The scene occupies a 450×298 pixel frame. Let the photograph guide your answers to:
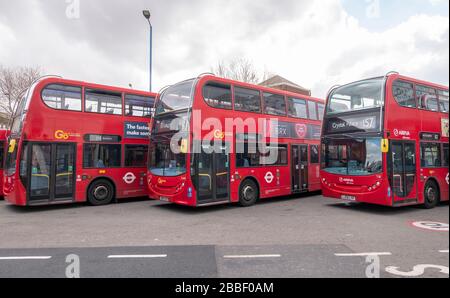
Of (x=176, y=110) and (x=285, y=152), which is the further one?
(x=285, y=152)

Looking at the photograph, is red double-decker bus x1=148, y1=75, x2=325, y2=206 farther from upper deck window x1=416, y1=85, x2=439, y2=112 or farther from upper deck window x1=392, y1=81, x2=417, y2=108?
upper deck window x1=416, y1=85, x2=439, y2=112

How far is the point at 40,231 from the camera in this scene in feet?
24.9

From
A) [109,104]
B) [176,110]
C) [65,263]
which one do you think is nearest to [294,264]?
[65,263]

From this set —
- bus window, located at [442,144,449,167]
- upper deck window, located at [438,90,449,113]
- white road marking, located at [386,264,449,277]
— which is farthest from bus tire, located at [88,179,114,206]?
upper deck window, located at [438,90,449,113]

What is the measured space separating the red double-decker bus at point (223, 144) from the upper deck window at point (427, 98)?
430 cm

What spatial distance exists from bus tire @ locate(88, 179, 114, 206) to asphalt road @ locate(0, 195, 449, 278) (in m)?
1.15

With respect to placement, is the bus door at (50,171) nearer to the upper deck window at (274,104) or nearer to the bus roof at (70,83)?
the bus roof at (70,83)

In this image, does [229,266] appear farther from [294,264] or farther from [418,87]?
[418,87]

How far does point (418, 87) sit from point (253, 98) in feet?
17.9

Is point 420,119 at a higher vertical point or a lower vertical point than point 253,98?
lower

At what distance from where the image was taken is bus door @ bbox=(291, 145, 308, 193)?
13.0 m

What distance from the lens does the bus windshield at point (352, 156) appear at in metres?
9.48

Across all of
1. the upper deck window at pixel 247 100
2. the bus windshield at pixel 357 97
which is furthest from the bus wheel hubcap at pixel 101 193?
the bus windshield at pixel 357 97

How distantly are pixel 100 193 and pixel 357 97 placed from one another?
9.58 m
